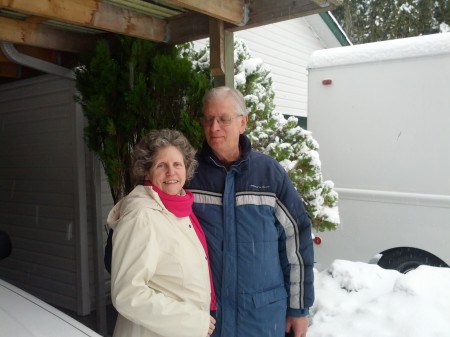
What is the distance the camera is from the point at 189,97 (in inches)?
130

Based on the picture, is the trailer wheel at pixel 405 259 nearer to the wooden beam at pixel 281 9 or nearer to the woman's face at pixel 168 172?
the wooden beam at pixel 281 9

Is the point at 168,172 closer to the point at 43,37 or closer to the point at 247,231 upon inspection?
the point at 247,231

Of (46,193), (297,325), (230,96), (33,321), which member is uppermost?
(230,96)

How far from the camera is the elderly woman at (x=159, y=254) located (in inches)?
65.6

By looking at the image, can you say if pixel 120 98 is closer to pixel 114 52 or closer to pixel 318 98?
pixel 114 52

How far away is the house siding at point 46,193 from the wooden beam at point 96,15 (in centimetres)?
181

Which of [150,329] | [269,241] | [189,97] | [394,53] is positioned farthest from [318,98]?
[150,329]

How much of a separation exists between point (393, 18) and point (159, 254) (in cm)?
2268

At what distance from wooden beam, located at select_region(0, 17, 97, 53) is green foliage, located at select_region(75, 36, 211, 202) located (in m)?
0.32

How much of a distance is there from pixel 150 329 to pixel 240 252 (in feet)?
2.02

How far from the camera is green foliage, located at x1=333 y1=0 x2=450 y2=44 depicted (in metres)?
20.2

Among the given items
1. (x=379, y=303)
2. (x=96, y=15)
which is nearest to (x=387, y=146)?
(x=379, y=303)

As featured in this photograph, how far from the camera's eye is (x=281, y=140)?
4.61 metres

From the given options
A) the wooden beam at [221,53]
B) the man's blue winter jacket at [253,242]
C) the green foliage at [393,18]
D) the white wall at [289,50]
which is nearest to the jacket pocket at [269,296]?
the man's blue winter jacket at [253,242]
